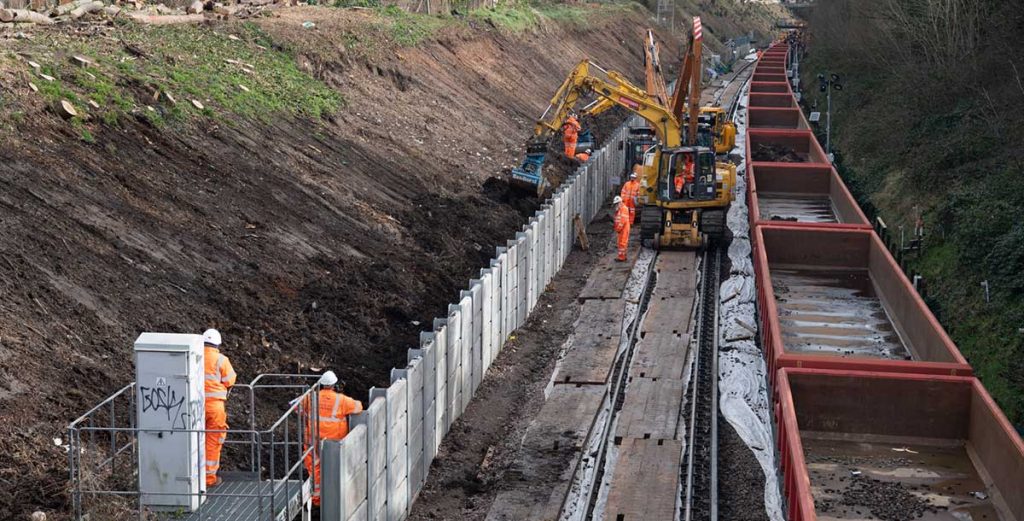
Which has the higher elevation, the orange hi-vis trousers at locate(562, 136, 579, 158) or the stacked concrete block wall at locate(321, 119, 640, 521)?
the orange hi-vis trousers at locate(562, 136, 579, 158)

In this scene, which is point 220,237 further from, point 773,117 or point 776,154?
point 773,117

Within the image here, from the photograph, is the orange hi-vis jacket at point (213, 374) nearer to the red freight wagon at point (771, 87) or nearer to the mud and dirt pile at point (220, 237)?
the mud and dirt pile at point (220, 237)

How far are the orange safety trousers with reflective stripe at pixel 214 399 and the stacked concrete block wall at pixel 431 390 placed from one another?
1022 mm

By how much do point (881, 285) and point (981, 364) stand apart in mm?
4203

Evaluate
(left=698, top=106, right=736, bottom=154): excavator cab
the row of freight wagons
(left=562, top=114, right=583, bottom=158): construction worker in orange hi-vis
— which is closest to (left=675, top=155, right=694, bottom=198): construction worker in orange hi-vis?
the row of freight wagons

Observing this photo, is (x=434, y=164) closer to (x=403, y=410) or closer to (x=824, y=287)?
(x=824, y=287)

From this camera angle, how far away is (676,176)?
1100 inches

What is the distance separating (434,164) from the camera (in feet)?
100

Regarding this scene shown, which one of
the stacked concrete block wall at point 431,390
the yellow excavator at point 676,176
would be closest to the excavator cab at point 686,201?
the yellow excavator at point 676,176

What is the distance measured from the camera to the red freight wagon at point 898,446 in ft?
43.4

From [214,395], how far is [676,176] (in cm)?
1835

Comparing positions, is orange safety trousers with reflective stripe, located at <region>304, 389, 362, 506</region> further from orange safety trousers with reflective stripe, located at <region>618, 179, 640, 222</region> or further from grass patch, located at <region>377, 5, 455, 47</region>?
grass patch, located at <region>377, 5, 455, 47</region>

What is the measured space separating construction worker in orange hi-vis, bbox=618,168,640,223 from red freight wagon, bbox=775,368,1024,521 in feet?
43.6

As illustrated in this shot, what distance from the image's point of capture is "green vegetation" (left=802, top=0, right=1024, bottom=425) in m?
20.0
